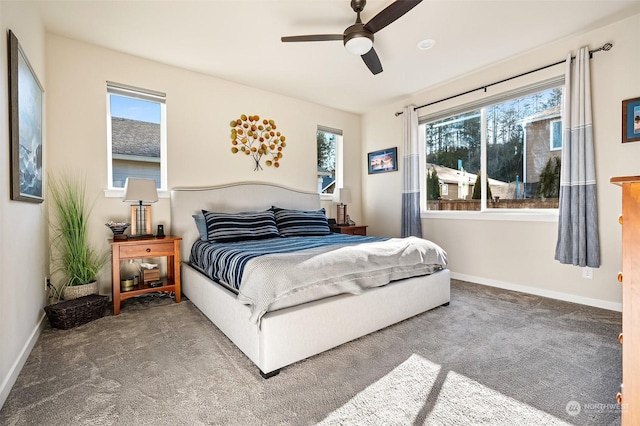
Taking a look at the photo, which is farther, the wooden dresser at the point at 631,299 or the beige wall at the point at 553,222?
the beige wall at the point at 553,222

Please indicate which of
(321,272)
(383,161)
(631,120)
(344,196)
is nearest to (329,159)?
(344,196)

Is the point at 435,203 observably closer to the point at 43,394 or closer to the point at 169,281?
the point at 169,281

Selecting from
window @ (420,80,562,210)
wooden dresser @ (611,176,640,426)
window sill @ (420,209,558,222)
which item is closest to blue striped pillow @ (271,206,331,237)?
window sill @ (420,209,558,222)

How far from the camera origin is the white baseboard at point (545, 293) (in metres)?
2.76

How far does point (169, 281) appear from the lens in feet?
10.7

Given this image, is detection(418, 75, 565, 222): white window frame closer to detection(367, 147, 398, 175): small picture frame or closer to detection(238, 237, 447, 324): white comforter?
detection(367, 147, 398, 175): small picture frame

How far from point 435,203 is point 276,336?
11.0 feet

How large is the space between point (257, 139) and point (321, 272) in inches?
108

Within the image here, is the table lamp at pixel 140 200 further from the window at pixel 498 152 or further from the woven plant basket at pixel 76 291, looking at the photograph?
the window at pixel 498 152

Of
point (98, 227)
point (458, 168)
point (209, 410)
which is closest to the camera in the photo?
point (209, 410)

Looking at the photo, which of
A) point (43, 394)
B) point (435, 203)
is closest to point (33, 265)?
point (43, 394)

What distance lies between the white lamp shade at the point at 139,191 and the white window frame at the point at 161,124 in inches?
16.4

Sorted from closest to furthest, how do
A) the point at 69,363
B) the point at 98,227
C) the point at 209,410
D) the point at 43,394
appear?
the point at 209,410 → the point at 43,394 → the point at 69,363 → the point at 98,227

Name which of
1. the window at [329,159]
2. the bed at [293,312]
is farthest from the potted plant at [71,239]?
the window at [329,159]
